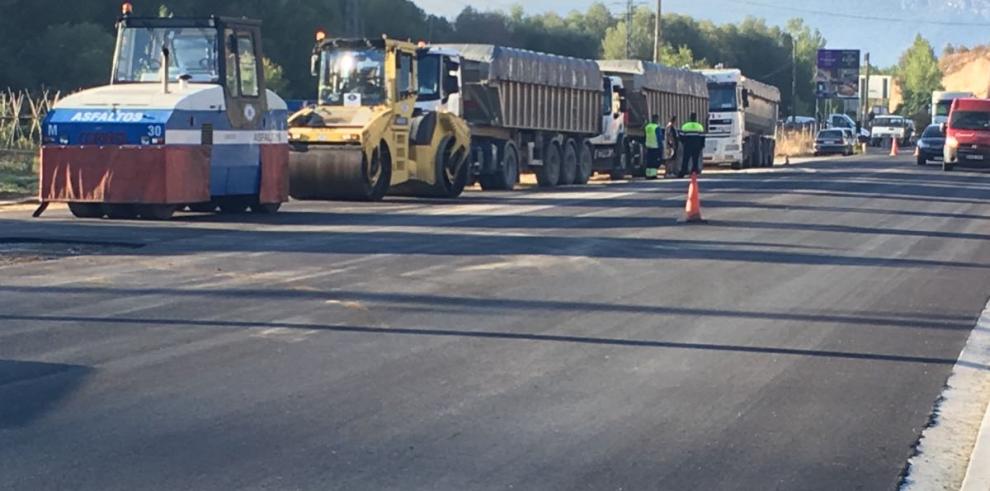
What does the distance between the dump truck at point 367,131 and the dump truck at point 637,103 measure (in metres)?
13.1

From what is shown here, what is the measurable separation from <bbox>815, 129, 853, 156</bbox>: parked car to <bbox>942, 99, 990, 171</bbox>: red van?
2777cm

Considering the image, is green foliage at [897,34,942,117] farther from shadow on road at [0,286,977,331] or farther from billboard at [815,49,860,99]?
shadow on road at [0,286,977,331]

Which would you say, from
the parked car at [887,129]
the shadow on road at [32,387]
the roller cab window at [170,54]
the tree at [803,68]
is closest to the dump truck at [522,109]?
the roller cab window at [170,54]

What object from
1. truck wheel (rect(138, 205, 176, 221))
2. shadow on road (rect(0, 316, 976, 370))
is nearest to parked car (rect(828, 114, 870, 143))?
truck wheel (rect(138, 205, 176, 221))

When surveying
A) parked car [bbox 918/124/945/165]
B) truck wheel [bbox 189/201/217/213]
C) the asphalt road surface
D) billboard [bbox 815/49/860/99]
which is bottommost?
the asphalt road surface

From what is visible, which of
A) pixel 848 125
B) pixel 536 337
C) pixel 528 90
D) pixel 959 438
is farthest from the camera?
pixel 848 125

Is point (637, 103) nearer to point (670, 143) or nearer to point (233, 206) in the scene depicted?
point (670, 143)

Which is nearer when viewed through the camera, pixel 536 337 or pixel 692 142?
pixel 536 337

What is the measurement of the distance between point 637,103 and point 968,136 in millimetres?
11322

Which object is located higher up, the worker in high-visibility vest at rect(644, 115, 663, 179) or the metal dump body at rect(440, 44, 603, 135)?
the metal dump body at rect(440, 44, 603, 135)

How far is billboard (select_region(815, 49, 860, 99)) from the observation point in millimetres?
118000

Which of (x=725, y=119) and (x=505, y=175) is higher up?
(x=725, y=119)

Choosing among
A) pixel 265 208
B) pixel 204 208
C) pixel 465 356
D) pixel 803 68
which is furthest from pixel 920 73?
pixel 465 356

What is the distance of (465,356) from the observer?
1091cm
